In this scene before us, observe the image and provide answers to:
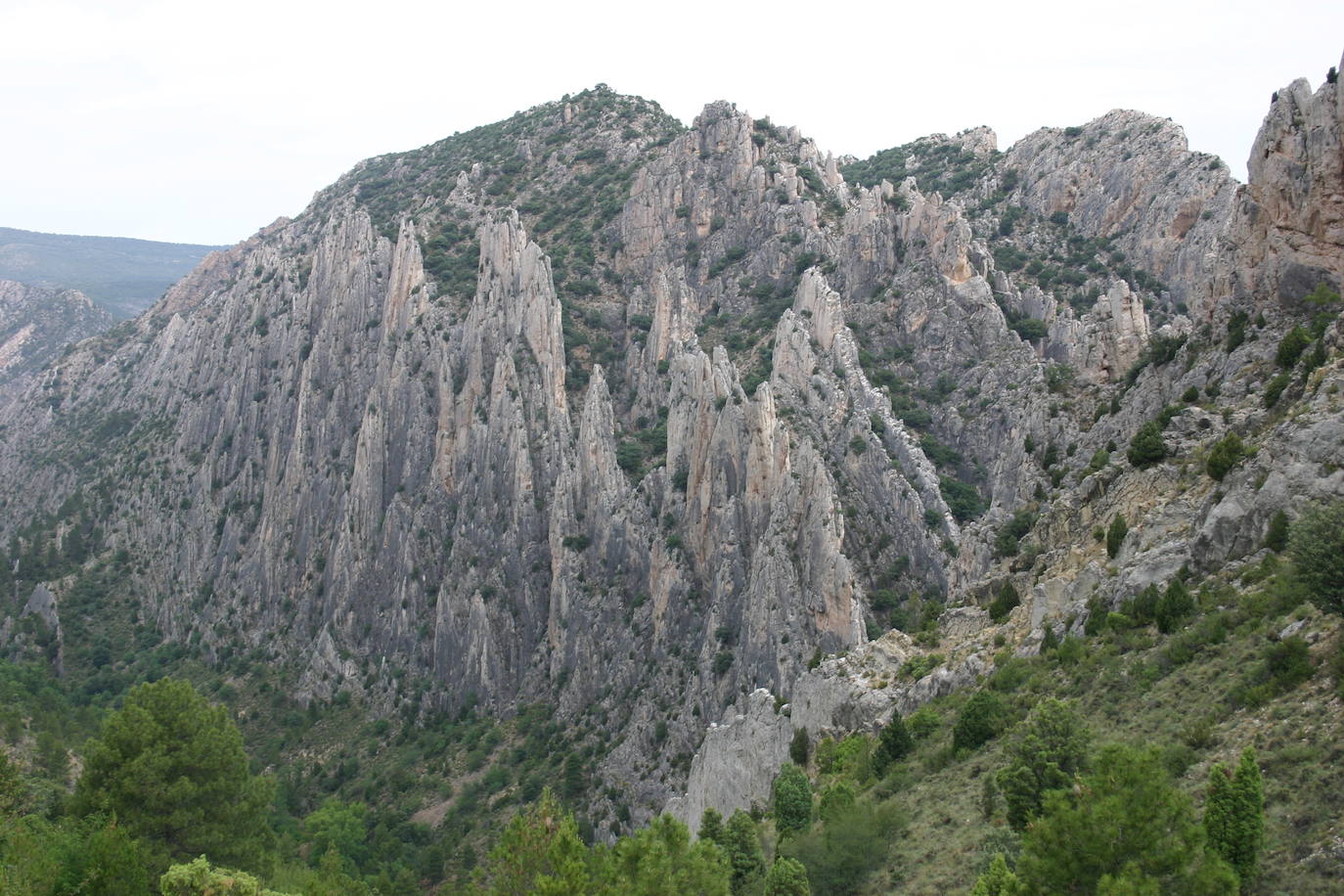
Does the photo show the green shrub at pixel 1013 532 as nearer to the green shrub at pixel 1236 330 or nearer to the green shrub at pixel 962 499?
the green shrub at pixel 1236 330

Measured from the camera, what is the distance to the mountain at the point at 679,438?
37438mm

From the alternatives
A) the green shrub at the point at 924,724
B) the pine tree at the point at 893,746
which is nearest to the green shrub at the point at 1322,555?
the green shrub at the point at 924,724

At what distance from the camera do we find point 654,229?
111688mm

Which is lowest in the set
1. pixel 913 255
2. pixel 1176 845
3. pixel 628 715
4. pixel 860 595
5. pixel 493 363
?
pixel 628 715

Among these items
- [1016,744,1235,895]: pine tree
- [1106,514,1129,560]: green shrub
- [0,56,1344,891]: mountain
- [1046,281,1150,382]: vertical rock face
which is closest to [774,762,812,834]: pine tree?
[0,56,1344,891]: mountain

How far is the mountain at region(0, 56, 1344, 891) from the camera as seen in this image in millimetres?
37438

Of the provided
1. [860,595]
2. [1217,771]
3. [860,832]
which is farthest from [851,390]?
[1217,771]

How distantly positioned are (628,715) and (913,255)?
49260 millimetres

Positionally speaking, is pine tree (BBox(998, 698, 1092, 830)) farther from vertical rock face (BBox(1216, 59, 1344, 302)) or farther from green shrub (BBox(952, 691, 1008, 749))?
vertical rock face (BBox(1216, 59, 1344, 302))

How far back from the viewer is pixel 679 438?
83.4 meters


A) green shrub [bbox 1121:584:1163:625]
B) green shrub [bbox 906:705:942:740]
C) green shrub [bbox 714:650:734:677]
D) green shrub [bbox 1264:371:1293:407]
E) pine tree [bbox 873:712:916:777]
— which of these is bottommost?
green shrub [bbox 714:650:734:677]

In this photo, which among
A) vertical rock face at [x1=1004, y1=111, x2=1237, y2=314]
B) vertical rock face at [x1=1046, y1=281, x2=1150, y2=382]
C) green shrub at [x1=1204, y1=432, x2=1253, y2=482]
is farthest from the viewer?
vertical rock face at [x1=1004, y1=111, x2=1237, y2=314]

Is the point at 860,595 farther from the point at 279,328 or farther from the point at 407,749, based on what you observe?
the point at 279,328

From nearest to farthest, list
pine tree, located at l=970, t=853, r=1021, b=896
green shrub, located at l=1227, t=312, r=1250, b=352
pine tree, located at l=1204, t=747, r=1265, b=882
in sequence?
pine tree, located at l=1204, t=747, r=1265, b=882
pine tree, located at l=970, t=853, r=1021, b=896
green shrub, located at l=1227, t=312, r=1250, b=352
